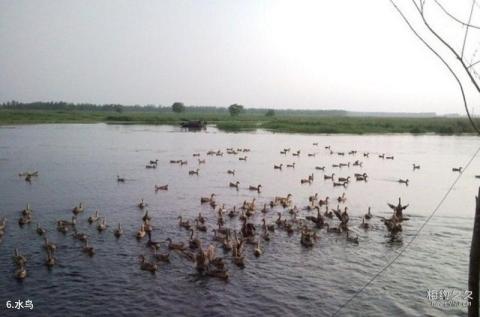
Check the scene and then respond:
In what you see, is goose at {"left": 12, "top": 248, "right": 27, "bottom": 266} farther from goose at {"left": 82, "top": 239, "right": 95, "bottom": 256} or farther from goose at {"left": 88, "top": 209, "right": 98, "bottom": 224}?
goose at {"left": 88, "top": 209, "right": 98, "bottom": 224}

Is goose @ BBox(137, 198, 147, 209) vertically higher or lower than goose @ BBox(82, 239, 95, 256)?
higher

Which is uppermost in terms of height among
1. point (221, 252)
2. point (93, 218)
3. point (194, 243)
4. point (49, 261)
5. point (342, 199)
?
point (342, 199)

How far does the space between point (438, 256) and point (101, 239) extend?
46.8 feet

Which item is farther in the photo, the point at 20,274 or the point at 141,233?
the point at 141,233

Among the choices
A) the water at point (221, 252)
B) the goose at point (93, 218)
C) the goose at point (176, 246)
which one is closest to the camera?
the water at point (221, 252)

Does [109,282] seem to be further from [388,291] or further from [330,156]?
[330,156]

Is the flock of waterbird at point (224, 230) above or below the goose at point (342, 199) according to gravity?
below

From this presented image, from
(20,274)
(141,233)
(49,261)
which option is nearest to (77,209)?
(141,233)

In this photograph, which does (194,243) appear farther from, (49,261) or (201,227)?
(49,261)

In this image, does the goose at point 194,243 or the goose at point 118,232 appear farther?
the goose at point 118,232

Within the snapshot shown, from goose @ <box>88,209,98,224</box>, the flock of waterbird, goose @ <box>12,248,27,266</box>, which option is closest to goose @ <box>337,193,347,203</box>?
the flock of waterbird

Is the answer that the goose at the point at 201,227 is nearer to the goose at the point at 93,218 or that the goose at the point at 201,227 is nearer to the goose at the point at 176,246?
the goose at the point at 176,246

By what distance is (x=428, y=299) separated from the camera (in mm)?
14984

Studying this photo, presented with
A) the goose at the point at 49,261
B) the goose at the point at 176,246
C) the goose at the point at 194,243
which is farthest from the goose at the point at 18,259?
the goose at the point at 194,243
